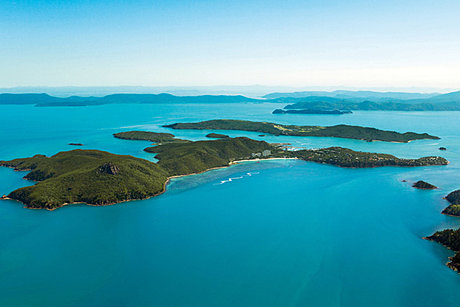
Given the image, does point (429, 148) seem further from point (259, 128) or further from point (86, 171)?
point (86, 171)

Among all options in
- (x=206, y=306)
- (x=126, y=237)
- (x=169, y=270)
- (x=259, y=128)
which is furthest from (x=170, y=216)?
(x=259, y=128)

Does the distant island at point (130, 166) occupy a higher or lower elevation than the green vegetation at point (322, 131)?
lower

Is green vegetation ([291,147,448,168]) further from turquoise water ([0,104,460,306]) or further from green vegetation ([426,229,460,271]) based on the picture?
green vegetation ([426,229,460,271])

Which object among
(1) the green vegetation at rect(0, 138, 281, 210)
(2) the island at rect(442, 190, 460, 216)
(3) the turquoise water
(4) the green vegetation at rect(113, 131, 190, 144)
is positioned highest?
(4) the green vegetation at rect(113, 131, 190, 144)

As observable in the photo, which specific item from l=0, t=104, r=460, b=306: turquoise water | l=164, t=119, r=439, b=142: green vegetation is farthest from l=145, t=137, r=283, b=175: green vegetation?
l=164, t=119, r=439, b=142: green vegetation

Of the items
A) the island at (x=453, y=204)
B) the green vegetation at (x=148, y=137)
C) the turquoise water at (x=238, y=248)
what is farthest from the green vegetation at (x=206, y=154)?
the island at (x=453, y=204)

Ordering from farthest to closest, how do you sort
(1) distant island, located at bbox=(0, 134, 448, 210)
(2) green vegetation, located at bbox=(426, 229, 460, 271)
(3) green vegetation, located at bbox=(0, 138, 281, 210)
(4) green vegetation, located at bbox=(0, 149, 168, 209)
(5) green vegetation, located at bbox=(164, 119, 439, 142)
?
(5) green vegetation, located at bbox=(164, 119, 439, 142)
(1) distant island, located at bbox=(0, 134, 448, 210)
(3) green vegetation, located at bbox=(0, 138, 281, 210)
(4) green vegetation, located at bbox=(0, 149, 168, 209)
(2) green vegetation, located at bbox=(426, 229, 460, 271)

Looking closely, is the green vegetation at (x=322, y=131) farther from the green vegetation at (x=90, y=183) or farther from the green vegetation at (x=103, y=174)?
the green vegetation at (x=90, y=183)
